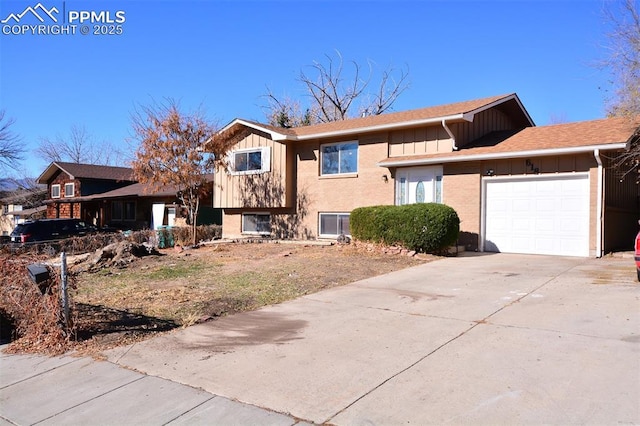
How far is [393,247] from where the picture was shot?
542 inches

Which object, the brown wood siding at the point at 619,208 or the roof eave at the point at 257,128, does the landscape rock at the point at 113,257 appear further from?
the brown wood siding at the point at 619,208

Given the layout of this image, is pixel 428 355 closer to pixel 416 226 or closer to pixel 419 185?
pixel 416 226

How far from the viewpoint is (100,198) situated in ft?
107

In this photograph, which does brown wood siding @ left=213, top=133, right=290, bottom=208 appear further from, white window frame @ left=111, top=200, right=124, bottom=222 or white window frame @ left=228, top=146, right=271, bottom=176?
white window frame @ left=111, top=200, right=124, bottom=222

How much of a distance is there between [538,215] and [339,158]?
7.91 meters

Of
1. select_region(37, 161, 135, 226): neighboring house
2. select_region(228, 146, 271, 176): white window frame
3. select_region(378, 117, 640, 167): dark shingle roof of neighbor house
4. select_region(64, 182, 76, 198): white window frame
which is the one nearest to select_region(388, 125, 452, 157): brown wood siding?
select_region(378, 117, 640, 167): dark shingle roof of neighbor house

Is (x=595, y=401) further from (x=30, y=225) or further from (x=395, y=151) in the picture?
(x=30, y=225)

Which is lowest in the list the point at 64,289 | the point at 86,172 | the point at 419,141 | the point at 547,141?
the point at 64,289

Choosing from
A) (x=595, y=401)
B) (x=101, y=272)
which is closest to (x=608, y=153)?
(x=595, y=401)

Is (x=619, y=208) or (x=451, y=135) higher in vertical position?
(x=451, y=135)

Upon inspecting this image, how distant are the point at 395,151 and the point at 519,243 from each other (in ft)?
17.8

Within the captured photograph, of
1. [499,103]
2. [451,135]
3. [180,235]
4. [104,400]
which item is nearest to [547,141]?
[451,135]

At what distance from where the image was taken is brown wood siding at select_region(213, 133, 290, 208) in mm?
19922

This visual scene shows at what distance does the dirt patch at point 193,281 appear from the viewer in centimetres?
693
